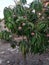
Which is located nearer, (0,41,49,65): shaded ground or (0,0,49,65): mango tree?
(0,0,49,65): mango tree

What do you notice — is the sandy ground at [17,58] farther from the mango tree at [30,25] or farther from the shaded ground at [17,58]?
the mango tree at [30,25]

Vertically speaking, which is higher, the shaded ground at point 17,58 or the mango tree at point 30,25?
the mango tree at point 30,25

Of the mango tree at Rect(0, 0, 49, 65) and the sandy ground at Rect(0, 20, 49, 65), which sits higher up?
the mango tree at Rect(0, 0, 49, 65)

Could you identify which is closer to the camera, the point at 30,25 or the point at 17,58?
the point at 30,25

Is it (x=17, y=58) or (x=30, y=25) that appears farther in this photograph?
(x=17, y=58)

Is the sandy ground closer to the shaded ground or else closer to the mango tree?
the shaded ground

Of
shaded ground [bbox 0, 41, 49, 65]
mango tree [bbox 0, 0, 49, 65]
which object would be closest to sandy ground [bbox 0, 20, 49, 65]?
shaded ground [bbox 0, 41, 49, 65]

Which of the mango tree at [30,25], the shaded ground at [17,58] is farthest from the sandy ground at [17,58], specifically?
the mango tree at [30,25]

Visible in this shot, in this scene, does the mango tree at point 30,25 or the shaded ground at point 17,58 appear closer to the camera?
the mango tree at point 30,25

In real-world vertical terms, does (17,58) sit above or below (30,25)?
below

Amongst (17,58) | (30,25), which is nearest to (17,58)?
(17,58)

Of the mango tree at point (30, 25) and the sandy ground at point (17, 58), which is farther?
the sandy ground at point (17, 58)

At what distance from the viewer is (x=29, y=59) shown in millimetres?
4859

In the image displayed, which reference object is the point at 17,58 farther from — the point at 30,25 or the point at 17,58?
the point at 30,25
